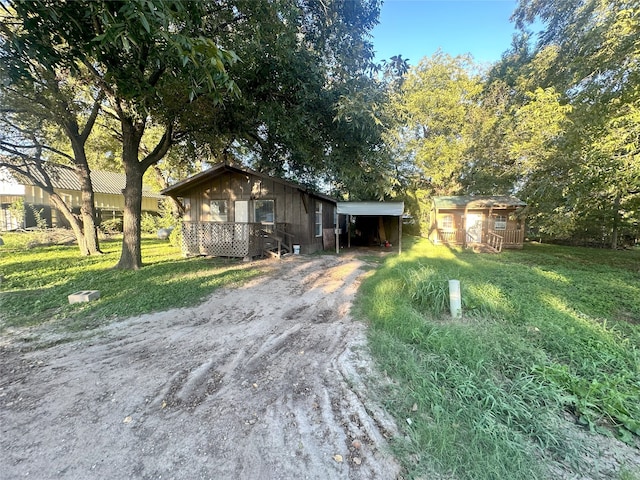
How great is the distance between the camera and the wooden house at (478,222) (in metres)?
15.8

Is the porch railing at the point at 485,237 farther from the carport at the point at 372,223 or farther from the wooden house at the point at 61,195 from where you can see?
the wooden house at the point at 61,195

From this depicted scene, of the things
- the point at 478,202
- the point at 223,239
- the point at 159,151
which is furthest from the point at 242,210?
the point at 478,202


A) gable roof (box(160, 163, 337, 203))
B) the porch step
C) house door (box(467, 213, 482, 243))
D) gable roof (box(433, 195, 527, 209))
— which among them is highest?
gable roof (box(160, 163, 337, 203))

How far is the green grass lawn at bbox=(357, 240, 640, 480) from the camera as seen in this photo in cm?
195

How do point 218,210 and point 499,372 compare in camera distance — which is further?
point 218,210

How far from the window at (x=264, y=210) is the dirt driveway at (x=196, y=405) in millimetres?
7253

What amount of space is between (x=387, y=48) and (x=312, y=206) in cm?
653

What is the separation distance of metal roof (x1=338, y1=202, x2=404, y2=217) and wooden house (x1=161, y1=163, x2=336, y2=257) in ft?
5.19

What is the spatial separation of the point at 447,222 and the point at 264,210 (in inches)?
458

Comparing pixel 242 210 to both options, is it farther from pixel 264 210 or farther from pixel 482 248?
pixel 482 248

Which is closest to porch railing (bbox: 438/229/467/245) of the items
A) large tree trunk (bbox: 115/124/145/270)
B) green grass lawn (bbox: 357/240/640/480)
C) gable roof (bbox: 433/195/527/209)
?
gable roof (bbox: 433/195/527/209)

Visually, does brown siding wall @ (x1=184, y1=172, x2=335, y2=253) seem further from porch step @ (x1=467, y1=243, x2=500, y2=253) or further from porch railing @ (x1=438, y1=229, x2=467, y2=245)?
porch railing @ (x1=438, y1=229, x2=467, y2=245)

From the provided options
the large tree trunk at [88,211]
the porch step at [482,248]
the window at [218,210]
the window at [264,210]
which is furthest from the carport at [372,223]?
the large tree trunk at [88,211]

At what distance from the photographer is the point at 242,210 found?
11219mm
